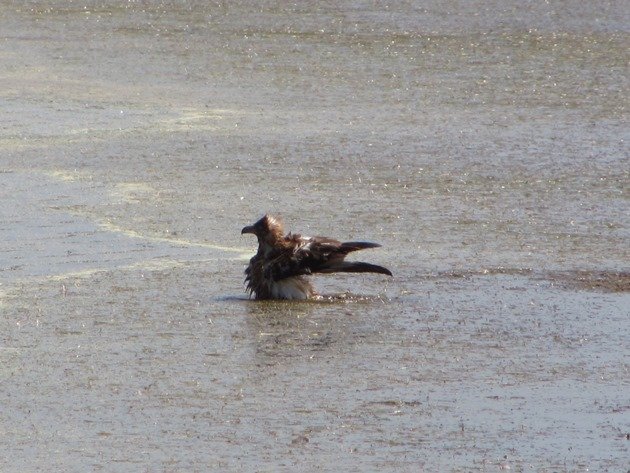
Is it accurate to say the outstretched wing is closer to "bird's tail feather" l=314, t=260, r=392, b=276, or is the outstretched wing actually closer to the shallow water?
"bird's tail feather" l=314, t=260, r=392, b=276

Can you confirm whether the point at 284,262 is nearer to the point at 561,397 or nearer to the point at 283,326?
the point at 283,326

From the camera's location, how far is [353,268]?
26.2 feet

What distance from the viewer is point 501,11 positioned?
18.1 m

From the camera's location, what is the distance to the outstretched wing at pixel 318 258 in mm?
7891

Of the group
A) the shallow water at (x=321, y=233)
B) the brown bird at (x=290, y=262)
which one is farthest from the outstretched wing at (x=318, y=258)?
the shallow water at (x=321, y=233)

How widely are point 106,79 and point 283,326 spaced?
735 cm

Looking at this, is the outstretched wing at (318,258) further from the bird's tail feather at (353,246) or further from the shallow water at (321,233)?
the shallow water at (321,233)

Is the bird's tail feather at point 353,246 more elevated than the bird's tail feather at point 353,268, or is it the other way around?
the bird's tail feather at point 353,246

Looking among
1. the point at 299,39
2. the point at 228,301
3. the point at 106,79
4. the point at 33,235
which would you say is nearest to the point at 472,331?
the point at 228,301

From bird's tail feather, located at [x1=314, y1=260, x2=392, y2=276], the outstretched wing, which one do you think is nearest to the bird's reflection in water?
the outstretched wing

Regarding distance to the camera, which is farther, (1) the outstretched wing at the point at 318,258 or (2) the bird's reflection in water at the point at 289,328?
(1) the outstretched wing at the point at 318,258

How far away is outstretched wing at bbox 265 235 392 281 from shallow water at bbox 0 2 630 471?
146 millimetres

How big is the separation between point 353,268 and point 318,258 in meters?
0.18

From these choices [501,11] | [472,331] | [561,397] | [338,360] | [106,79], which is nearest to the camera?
[561,397]
